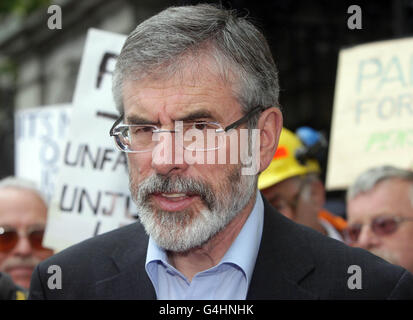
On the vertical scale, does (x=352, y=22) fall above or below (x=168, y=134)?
above

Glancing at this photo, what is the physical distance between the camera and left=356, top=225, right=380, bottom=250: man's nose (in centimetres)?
344

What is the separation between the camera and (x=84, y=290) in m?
2.26

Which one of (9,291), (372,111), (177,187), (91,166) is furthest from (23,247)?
(372,111)

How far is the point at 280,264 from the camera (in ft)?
7.11

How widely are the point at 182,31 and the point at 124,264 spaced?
0.78 metres

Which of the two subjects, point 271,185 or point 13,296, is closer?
point 13,296

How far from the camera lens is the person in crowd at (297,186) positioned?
4145 mm

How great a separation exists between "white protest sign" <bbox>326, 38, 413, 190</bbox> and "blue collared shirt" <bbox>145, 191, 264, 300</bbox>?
1.79 meters

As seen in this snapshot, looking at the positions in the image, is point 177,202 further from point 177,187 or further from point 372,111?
point 372,111

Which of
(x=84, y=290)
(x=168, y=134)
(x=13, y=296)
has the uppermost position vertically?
(x=168, y=134)

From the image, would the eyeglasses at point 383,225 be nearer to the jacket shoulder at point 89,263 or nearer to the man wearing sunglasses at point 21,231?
the jacket shoulder at point 89,263

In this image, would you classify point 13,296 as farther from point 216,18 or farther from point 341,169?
point 341,169

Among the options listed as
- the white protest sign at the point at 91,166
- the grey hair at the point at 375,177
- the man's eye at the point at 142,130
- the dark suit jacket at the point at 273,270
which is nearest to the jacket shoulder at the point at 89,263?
the dark suit jacket at the point at 273,270
